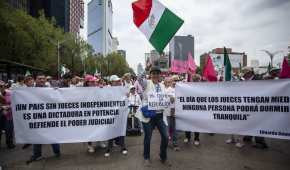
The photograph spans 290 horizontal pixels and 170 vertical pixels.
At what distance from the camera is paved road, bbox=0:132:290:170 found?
5922 millimetres

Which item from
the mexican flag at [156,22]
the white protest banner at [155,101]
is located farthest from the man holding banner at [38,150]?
the mexican flag at [156,22]

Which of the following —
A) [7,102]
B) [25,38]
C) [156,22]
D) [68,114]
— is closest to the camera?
[68,114]

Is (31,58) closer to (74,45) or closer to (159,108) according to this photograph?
(74,45)

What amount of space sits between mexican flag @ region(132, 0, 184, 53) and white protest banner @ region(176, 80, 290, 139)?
1247 millimetres

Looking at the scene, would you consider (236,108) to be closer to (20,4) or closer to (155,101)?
(155,101)

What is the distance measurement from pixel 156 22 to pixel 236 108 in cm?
280

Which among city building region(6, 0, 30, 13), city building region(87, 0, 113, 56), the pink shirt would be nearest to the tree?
the pink shirt

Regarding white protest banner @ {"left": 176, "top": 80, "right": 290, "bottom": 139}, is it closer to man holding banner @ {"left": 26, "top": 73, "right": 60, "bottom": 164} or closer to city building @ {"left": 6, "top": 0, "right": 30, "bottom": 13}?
man holding banner @ {"left": 26, "top": 73, "right": 60, "bottom": 164}

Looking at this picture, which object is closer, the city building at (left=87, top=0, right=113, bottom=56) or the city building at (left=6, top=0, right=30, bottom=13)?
the city building at (left=6, top=0, right=30, bottom=13)

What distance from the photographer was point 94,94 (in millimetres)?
6871

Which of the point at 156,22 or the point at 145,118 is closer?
the point at 145,118

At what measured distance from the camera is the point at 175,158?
6.48m

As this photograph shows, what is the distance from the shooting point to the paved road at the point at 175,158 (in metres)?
5.92

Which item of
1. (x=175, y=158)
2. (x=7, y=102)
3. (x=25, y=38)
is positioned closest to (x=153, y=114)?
(x=175, y=158)
